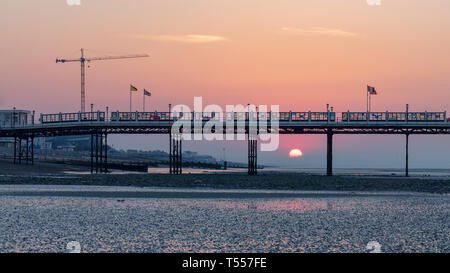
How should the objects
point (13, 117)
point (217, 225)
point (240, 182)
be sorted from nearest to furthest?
point (217, 225)
point (240, 182)
point (13, 117)

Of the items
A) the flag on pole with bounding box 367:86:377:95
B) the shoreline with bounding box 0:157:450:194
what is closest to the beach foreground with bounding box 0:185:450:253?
the shoreline with bounding box 0:157:450:194

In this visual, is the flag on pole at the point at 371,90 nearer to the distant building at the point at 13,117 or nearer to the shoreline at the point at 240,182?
the shoreline at the point at 240,182

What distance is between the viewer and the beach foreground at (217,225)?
15305 millimetres

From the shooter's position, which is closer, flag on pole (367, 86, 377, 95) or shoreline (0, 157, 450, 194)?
shoreline (0, 157, 450, 194)

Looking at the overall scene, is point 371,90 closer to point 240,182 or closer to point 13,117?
point 240,182

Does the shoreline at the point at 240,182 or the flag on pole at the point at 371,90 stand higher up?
the flag on pole at the point at 371,90

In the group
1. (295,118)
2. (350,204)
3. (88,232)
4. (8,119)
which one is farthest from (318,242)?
(8,119)

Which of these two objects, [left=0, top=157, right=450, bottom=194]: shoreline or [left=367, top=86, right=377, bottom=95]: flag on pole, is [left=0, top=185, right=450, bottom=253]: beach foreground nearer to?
[left=0, top=157, right=450, bottom=194]: shoreline

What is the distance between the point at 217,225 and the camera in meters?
19.3

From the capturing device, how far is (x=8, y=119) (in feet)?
313

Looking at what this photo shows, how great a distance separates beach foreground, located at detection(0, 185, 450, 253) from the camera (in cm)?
1530

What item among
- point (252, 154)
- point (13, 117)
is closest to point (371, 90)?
point (252, 154)

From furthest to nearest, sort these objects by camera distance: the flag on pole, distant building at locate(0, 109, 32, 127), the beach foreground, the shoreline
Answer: distant building at locate(0, 109, 32, 127) < the flag on pole < the shoreline < the beach foreground

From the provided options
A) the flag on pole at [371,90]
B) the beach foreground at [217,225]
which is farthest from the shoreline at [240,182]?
the flag on pole at [371,90]
